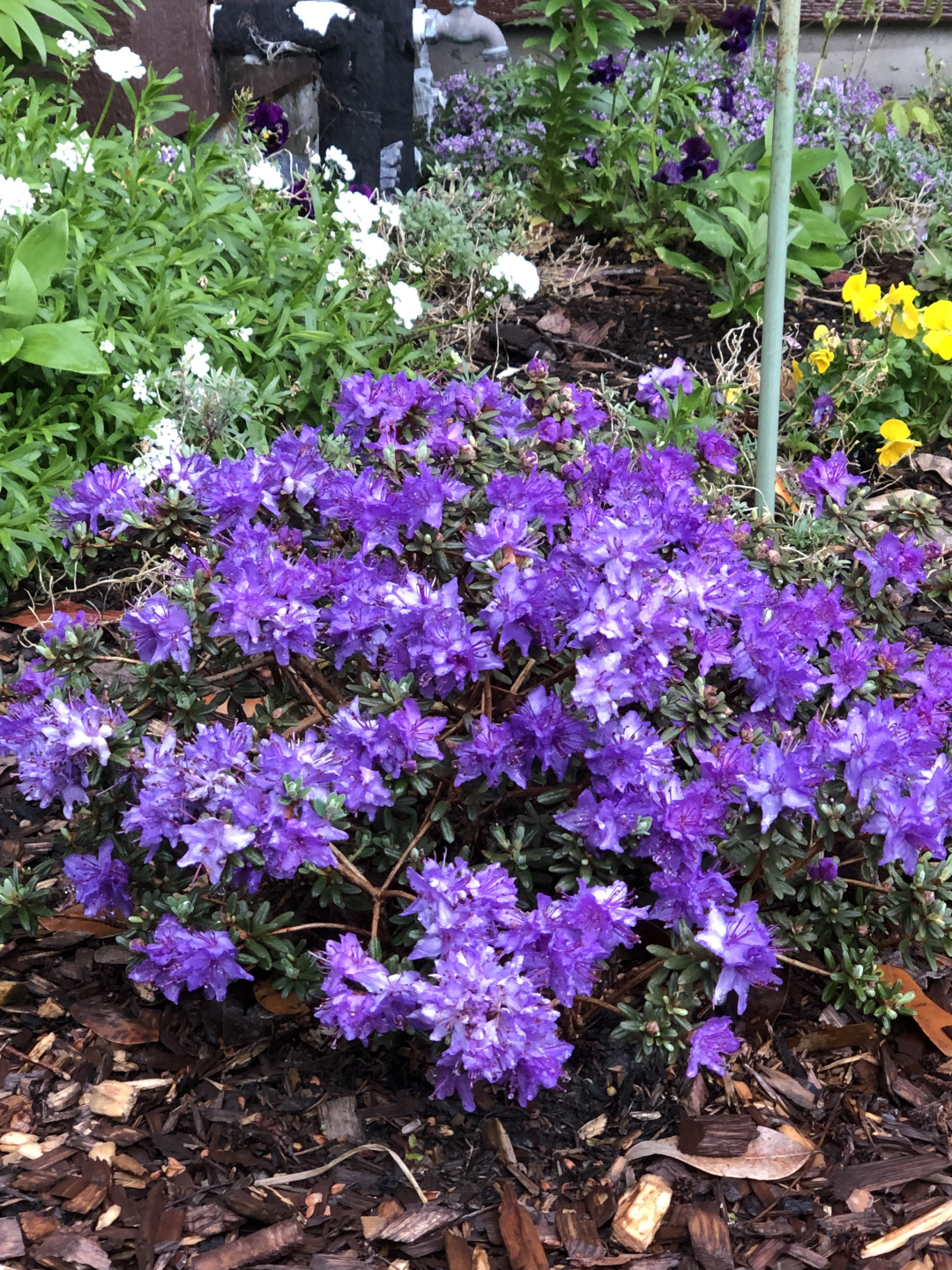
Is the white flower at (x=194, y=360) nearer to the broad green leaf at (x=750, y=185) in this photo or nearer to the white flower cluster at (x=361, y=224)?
the white flower cluster at (x=361, y=224)

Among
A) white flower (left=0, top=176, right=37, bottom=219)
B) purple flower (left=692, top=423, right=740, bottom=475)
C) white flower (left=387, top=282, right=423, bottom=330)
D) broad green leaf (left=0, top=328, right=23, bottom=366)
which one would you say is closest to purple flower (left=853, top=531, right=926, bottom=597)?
purple flower (left=692, top=423, right=740, bottom=475)

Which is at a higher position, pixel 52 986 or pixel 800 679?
pixel 800 679

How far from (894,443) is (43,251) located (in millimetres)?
2187

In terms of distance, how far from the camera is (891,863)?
1.59m

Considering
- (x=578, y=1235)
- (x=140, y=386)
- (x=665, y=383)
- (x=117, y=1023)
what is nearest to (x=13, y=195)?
(x=140, y=386)

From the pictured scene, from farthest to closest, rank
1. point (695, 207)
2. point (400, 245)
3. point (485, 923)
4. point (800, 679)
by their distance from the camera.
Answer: point (400, 245) → point (695, 207) → point (800, 679) → point (485, 923)

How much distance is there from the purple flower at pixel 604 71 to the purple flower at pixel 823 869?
3.43 m

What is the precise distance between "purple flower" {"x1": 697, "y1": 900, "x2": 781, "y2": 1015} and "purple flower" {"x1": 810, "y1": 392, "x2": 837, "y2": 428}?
1.89 meters

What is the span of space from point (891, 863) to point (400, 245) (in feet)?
10.4

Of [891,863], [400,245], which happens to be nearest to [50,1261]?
[891,863]

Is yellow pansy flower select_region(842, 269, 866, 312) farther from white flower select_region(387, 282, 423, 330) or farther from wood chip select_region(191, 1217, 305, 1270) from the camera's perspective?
wood chip select_region(191, 1217, 305, 1270)

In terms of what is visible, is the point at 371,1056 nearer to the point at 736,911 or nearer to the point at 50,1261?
the point at 50,1261

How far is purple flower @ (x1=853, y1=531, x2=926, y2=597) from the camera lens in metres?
1.86

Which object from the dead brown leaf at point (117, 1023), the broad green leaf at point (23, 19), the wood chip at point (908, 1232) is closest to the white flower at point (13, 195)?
the broad green leaf at point (23, 19)
